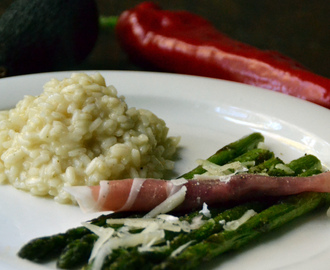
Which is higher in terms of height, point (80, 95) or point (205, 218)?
point (80, 95)

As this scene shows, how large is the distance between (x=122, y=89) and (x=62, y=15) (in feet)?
3.92

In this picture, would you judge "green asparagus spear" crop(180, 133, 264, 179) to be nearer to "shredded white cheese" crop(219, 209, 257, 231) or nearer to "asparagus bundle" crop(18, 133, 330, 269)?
"asparagus bundle" crop(18, 133, 330, 269)

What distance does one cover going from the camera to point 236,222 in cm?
250

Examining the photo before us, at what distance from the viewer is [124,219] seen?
2.48 meters

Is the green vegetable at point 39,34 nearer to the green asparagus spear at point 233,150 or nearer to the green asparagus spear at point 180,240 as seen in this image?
the green asparagus spear at point 233,150

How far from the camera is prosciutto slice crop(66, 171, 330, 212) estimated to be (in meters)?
2.56

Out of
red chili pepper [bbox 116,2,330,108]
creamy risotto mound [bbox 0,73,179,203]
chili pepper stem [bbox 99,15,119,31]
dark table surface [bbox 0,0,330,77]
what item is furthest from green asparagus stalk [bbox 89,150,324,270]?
dark table surface [bbox 0,0,330,77]

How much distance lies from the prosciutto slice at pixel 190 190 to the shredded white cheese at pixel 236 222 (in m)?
0.15

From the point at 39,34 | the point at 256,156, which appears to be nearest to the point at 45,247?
the point at 256,156

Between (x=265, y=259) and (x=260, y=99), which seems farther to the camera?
(x=260, y=99)

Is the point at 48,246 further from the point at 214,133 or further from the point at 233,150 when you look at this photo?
the point at 214,133

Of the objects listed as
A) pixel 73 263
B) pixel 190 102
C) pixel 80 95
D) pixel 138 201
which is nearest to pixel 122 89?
pixel 190 102

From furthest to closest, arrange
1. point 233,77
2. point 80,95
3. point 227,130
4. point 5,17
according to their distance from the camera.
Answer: point 233,77 → point 5,17 → point 227,130 → point 80,95

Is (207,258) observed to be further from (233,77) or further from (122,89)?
(233,77)
